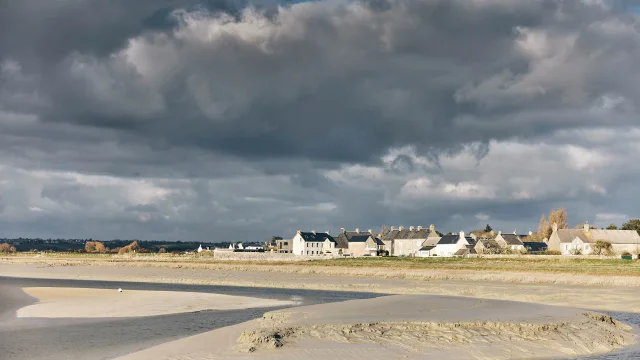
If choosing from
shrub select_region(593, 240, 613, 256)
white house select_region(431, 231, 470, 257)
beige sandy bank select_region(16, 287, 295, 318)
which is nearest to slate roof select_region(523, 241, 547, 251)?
white house select_region(431, 231, 470, 257)

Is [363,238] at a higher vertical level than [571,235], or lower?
lower

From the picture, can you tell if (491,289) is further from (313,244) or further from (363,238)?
(363,238)

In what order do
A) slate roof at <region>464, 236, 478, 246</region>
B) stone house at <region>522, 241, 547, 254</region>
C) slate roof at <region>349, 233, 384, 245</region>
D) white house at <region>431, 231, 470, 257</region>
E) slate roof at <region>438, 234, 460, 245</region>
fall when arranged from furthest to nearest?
slate roof at <region>349, 233, 384, 245</region>, stone house at <region>522, 241, 547, 254</region>, slate roof at <region>438, 234, 460, 245</region>, slate roof at <region>464, 236, 478, 246</region>, white house at <region>431, 231, 470, 257</region>

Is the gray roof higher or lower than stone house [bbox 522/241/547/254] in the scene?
higher

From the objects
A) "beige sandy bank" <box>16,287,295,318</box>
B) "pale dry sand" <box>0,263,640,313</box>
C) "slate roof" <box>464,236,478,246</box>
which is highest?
"slate roof" <box>464,236,478,246</box>

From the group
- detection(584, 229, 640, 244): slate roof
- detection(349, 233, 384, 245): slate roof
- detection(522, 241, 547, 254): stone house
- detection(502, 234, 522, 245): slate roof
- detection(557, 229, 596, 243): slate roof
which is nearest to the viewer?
detection(557, 229, 596, 243): slate roof

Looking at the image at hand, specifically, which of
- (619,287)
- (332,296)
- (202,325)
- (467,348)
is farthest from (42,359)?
(619,287)

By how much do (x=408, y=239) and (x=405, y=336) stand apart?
122 meters

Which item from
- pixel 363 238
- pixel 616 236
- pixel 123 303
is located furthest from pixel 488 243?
pixel 123 303

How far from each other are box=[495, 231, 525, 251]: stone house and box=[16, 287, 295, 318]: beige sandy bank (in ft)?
309

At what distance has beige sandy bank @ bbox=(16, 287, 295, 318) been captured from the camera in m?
36.0

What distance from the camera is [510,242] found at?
133 m

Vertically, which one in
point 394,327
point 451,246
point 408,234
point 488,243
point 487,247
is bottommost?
point 394,327

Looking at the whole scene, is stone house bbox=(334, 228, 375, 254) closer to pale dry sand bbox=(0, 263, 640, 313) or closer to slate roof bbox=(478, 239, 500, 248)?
slate roof bbox=(478, 239, 500, 248)
